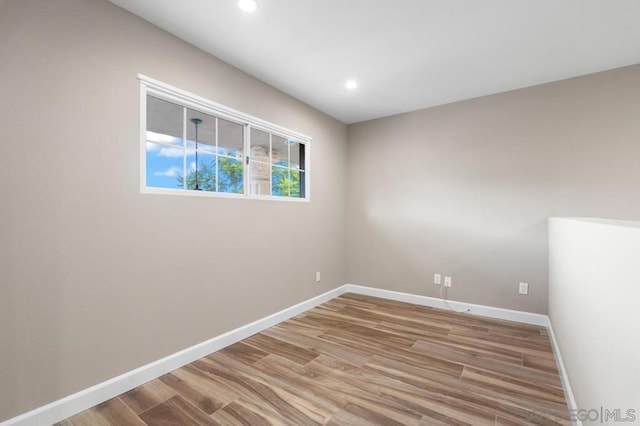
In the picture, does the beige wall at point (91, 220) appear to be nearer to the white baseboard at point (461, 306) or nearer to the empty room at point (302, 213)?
the empty room at point (302, 213)

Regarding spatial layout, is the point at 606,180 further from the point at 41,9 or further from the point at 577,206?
the point at 41,9

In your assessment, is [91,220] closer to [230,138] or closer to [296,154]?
[230,138]

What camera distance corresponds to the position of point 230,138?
9.04 feet

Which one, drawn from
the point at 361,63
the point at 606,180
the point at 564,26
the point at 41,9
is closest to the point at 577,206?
the point at 606,180

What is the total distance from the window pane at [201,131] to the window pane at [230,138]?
0.24 feet

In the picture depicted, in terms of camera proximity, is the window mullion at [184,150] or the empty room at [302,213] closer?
the empty room at [302,213]

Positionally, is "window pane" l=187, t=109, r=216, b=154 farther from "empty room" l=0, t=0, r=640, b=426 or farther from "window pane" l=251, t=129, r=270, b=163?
"window pane" l=251, t=129, r=270, b=163

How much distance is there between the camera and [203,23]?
2105mm

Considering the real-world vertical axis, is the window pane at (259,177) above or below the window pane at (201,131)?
below

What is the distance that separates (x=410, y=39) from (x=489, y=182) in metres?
2.00

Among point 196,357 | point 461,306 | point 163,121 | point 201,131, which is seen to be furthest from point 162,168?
point 461,306

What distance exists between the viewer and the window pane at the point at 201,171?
2400 mm

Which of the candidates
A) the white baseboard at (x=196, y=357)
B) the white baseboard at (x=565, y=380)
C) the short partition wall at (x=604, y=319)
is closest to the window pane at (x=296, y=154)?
the white baseboard at (x=196, y=357)

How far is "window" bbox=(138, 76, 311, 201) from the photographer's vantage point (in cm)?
216
